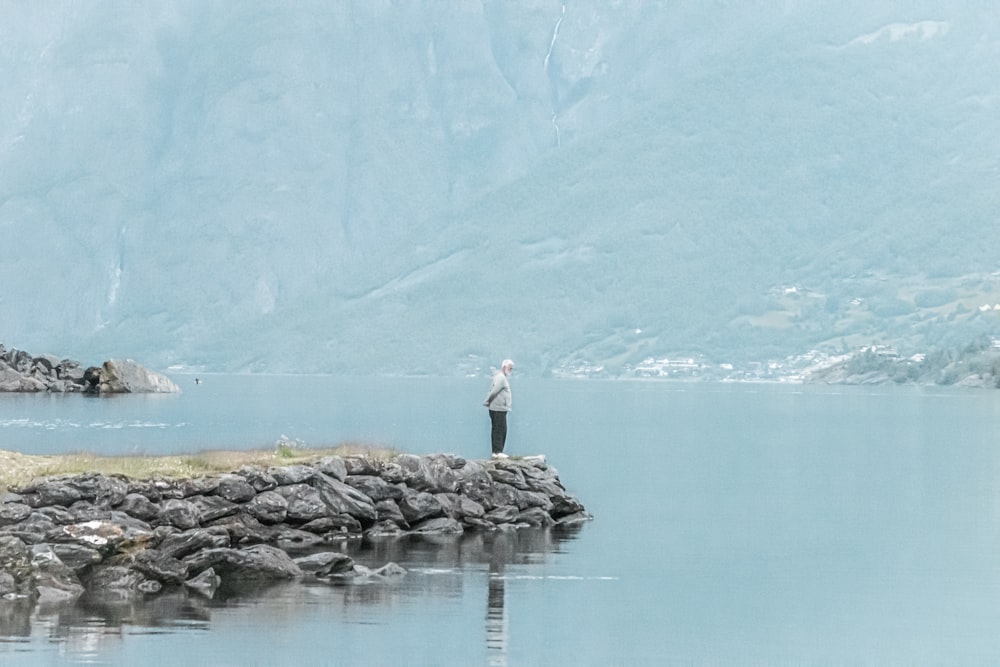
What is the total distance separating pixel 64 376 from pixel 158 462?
4803 inches

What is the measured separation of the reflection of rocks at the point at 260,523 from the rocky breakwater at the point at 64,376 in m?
114

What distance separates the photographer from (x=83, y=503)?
3972cm

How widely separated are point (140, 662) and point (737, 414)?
13081 centimetres

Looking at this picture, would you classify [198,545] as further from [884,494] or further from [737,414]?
[737,414]

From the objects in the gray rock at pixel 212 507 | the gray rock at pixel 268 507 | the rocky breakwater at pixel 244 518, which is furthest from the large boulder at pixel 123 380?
the gray rock at pixel 212 507

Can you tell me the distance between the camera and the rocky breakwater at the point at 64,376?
159m

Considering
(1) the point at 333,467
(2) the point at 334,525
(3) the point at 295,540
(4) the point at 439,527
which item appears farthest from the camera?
(4) the point at 439,527

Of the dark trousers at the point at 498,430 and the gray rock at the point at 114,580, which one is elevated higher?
the dark trousers at the point at 498,430

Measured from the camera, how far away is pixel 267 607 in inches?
1328

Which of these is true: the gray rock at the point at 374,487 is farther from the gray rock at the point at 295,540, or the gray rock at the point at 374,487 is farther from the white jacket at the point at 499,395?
the white jacket at the point at 499,395

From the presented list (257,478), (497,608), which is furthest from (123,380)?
(497,608)

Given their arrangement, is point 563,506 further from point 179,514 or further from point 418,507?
point 179,514

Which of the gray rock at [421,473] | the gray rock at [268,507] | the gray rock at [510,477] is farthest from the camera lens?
the gray rock at [510,477]

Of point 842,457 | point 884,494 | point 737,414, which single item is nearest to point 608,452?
point 842,457
